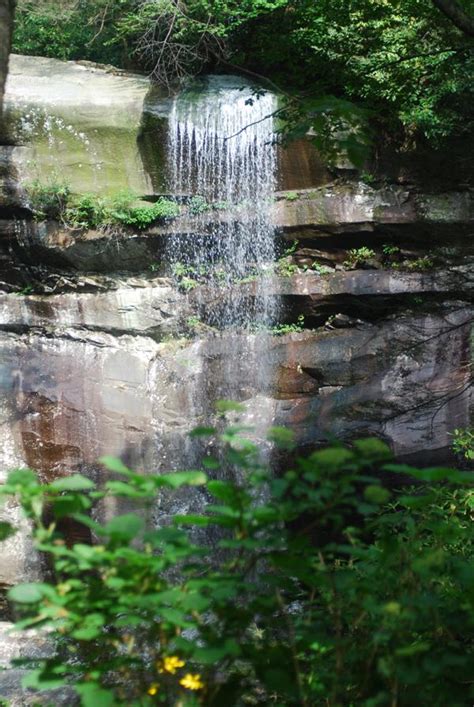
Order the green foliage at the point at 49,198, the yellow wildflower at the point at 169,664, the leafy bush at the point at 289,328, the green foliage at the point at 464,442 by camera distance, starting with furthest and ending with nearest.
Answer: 1. the green foliage at the point at 49,198
2. the leafy bush at the point at 289,328
3. the green foliage at the point at 464,442
4. the yellow wildflower at the point at 169,664

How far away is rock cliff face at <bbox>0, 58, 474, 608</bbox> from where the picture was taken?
6.68 m

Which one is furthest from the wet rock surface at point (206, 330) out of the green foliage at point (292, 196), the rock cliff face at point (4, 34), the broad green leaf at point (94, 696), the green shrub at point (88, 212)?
the broad green leaf at point (94, 696)

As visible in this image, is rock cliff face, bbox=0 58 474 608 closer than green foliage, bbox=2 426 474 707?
No

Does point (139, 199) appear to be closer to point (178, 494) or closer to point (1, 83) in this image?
point (178, 494)

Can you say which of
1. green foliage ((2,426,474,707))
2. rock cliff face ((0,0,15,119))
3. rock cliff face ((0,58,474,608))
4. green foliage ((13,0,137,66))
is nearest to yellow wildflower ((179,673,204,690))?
green foliage ((2,426,474,707))

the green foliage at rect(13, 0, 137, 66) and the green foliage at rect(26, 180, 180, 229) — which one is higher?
the green foliage at rect(13, 0, 137, 66)

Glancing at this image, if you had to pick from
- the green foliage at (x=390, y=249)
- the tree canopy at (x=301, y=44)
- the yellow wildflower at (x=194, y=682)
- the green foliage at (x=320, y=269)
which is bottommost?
the yellow wildflower at (x=194, y=682)

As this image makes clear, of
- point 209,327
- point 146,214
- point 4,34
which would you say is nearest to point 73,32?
point 146,214

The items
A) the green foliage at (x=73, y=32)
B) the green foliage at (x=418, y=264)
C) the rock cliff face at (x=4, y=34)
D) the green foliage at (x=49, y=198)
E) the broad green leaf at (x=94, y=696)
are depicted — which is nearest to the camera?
the broad green leaf at (x=94, y=696)

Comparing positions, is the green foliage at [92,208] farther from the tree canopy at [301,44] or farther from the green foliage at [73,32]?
the green foliage at [73,32]

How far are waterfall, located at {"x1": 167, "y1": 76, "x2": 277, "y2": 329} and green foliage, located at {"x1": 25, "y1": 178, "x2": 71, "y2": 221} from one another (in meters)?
1.15

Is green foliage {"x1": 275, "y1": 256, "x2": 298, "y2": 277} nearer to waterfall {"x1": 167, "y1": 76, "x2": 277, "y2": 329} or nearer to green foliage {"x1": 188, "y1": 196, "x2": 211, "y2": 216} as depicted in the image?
waterfall {"x1": 167, "y1": 76, "x2": 277, "y2": 329}

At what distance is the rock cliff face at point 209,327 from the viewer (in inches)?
263

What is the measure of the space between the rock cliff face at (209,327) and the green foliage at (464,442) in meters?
0.22
